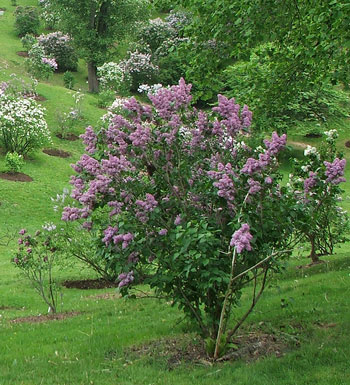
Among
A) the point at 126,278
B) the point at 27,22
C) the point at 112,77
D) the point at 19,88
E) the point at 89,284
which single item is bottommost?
the point at 89,284

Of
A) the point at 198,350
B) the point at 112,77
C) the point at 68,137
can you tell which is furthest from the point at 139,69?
the point at 198,350

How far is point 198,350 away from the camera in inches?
234

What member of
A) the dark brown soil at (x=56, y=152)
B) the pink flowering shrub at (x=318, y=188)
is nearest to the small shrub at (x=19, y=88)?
the dark brown soil at (x=56, y=152)

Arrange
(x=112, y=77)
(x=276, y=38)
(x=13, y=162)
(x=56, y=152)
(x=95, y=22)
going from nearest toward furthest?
(x=276, y=38), (x=13, y=162), (x=56, y=152), (x=112, y=77), (x=95, y=22)

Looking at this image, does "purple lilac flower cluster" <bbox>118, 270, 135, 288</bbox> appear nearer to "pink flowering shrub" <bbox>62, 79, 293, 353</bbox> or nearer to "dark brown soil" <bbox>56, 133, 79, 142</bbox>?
"pink flowering shrub" <bbox>62, 79, 293, 353</bbox>

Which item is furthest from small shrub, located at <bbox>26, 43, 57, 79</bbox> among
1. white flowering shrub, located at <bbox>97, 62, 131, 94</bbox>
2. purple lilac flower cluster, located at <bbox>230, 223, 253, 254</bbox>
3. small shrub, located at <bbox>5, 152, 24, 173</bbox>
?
purple lilac flower cluster, located at <bbox>230, 223, 253, 254</bbox>

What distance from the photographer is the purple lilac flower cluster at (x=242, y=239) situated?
4.62 meters

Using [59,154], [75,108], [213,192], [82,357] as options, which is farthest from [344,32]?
[75,108]

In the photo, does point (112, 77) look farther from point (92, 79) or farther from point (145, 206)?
point (145, 206)

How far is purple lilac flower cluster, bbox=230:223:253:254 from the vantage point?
4.62 meters

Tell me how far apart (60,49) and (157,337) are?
41.6 metres

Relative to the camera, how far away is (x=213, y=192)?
5.25m

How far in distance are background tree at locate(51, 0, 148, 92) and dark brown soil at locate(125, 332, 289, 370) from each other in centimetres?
3484

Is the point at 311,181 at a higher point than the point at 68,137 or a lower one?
lower
